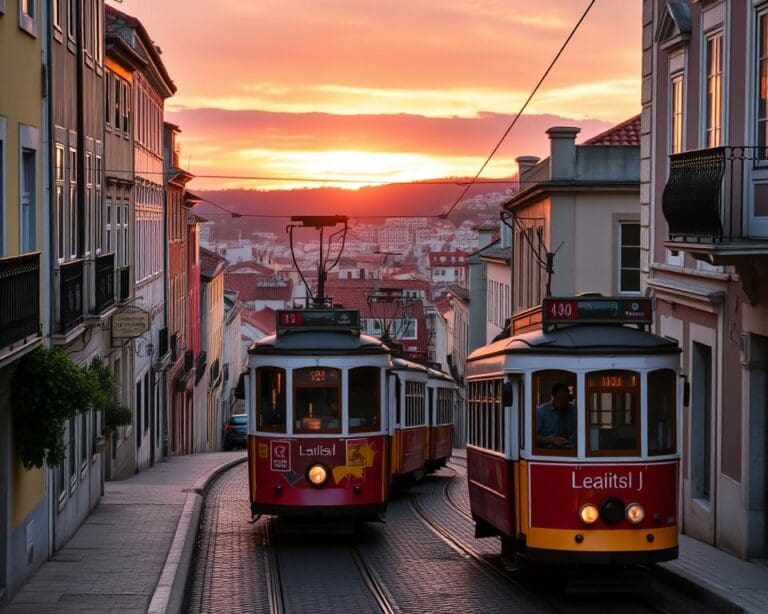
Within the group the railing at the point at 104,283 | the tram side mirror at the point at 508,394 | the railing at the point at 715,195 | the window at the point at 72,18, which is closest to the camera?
the tram side mirror at the point at 508,394

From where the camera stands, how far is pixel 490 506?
51.5 ft

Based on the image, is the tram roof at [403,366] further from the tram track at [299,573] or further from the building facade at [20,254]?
the building facade at [20,254]

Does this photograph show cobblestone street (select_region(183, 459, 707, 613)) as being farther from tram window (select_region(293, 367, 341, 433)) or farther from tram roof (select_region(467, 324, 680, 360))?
tram roof (select_region(467, 324, 680, 360))

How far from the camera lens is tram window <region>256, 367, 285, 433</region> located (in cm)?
1830

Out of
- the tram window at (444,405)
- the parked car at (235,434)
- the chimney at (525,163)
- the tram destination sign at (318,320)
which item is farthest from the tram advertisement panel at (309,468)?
the parked car at (235,434)

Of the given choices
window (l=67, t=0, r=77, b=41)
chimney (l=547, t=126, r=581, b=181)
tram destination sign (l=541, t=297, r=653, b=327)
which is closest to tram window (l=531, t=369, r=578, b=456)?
tram destination sign (l=541, t=297, r=653, b=327)

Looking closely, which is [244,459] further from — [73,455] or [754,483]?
[754,483]

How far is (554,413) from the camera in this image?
14.0 m

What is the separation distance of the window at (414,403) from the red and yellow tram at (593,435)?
12388mm

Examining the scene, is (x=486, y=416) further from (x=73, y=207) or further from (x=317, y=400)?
(x=73, y=207)

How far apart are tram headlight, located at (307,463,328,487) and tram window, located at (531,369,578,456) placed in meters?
4.77

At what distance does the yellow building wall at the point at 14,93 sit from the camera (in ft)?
47.0

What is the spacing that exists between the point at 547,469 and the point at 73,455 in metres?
8.52

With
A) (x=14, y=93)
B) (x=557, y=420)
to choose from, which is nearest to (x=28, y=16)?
(x=14, y=93)
